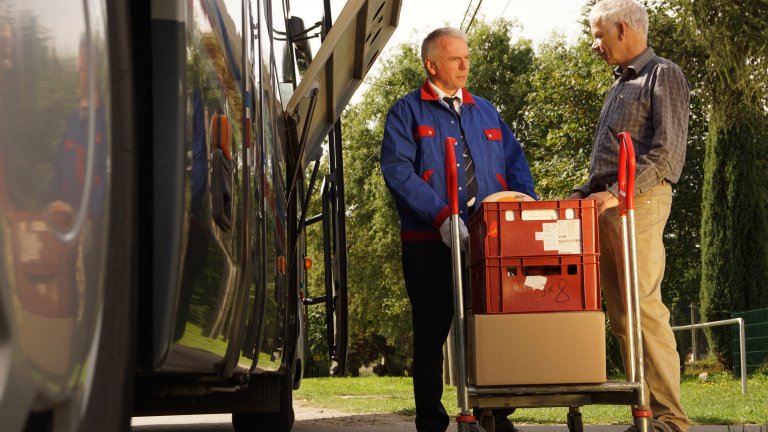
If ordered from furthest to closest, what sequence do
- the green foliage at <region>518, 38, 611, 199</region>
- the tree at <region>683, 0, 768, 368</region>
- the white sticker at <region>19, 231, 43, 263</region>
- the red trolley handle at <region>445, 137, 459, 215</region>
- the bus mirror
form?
the green foliage at <region>518, 38, 611, 199</region>
the tree at <region>683, 0, 768, 368</region>
the bus mirror
the red trolley handle at <region>445, 137, 459, 215</region>
the white sticker at <region>19, 231, 43, 263</region>

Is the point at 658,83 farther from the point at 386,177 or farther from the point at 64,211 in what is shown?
the point at 64,211

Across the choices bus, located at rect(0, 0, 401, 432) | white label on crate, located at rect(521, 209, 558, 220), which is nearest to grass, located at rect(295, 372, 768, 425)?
white label on crate, located at rect(521, 209, 558, 220)

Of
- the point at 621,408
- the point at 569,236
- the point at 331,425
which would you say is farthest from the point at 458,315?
the point at 621,408

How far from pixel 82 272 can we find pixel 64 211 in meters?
0.11

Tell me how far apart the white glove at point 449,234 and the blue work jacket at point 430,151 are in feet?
0.93

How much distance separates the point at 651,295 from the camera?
5203 millimetres

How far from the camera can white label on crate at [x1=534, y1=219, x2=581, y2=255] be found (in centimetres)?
473

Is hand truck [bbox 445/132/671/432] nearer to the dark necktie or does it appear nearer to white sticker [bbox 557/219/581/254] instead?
white sticker [bbox 557/219/581/254]

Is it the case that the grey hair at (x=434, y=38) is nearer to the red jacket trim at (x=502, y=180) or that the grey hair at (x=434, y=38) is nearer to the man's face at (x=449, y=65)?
the man's face at (x=449, y=65)

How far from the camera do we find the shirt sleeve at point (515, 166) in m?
6.14

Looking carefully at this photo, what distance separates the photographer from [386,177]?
5773mm

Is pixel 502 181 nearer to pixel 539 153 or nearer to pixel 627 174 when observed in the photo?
pixel 627 174

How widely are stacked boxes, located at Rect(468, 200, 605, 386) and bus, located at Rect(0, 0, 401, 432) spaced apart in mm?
1444

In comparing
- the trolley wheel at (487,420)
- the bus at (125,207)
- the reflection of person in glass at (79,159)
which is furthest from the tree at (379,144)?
the reflection of person in glass at (79,159)
